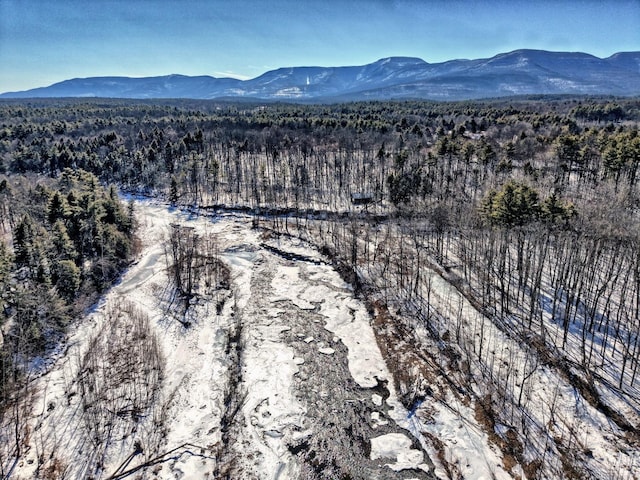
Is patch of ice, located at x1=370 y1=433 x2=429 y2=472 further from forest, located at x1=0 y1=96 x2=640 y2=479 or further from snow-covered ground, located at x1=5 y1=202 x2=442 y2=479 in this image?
forest, located at x1=0 y1=96 x2=640 y2=479

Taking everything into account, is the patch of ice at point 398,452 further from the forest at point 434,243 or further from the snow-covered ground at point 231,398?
the forest at point 434,243

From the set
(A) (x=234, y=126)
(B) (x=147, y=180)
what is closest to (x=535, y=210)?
(B) (x=147, y=180)

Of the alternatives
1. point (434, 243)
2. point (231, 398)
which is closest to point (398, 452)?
point (231, 398)

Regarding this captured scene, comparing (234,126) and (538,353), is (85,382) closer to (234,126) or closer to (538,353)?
(538,353)

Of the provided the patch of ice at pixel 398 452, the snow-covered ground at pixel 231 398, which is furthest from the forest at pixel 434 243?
the patch of ice at pixel 398 452

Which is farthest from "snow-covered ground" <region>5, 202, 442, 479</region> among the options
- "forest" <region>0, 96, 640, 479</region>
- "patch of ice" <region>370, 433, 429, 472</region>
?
"forest" <region>0, 96, 640, 479</region>

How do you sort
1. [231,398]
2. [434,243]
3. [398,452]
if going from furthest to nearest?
[434,243] → [231,398] → [398,452]

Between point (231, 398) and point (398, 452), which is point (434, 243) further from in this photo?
point (231, 398)
